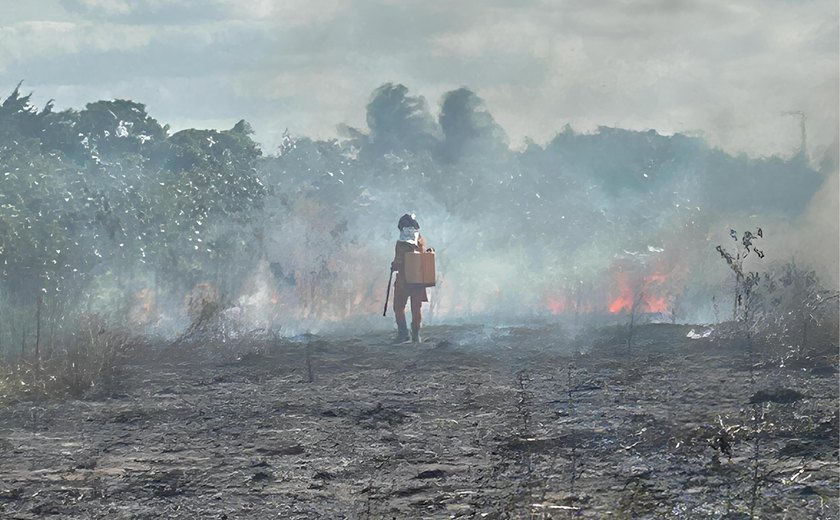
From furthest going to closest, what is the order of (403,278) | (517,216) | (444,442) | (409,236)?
(517,216) < (409,236) < (403,278) < (444,442)

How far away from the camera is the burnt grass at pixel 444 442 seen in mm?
5410

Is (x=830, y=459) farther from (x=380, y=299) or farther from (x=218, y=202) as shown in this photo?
(x=380, y=299)

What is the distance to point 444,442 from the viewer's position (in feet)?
23.5

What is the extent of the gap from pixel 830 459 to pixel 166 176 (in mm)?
14744

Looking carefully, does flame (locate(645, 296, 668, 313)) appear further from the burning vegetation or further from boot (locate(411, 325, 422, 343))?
boot (locate(411, 325, 422, 343))

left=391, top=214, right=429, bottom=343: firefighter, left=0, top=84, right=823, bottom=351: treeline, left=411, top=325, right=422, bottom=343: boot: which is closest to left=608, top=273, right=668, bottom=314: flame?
left=0, top=84, right=823, bottom=351: treeline

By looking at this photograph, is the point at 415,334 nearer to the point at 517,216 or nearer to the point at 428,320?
the point at 428,320

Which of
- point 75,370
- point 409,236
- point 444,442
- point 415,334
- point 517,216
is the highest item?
point 517,216

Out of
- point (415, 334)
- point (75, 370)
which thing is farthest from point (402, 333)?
point (75, 370)

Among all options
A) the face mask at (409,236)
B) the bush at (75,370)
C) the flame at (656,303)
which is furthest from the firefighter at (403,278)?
the flame at (656,303)

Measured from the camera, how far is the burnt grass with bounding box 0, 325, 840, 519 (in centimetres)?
541

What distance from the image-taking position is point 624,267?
2444 centimetres

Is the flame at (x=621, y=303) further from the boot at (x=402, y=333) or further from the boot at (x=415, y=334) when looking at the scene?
the boot at (x=415, y=334)

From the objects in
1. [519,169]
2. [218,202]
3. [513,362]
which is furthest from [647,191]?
[513,362]
